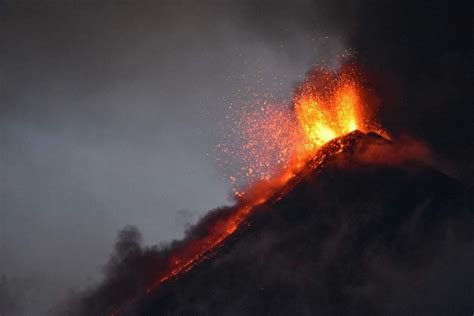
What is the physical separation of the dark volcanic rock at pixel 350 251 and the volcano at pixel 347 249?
0.23ft

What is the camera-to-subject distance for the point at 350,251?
1714 inches

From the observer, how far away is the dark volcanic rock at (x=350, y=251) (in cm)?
3931

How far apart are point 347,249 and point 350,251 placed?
0.87ft

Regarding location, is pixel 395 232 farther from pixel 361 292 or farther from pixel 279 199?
pixel 279 199

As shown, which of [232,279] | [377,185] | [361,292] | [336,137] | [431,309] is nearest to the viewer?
[431,309]

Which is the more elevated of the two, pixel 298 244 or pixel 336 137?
pixel 336 137

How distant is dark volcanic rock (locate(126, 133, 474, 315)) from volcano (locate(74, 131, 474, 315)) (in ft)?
0.23

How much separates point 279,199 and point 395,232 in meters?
9.38

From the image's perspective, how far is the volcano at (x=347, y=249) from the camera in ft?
129

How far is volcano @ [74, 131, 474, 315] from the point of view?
39438mm

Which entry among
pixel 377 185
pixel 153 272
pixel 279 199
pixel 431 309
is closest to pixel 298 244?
pixel 279 199

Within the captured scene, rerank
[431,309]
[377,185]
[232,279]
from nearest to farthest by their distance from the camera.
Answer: [431,309] → [232,279] → [377,185]

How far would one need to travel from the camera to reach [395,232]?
43.9 m

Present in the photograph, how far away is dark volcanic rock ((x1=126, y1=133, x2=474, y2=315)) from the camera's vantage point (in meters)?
39.3
